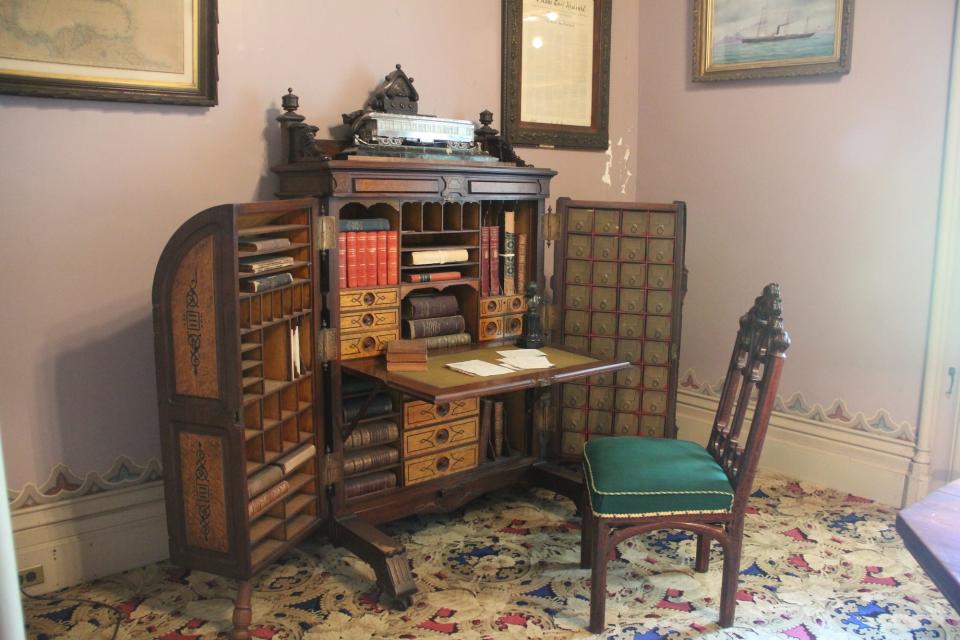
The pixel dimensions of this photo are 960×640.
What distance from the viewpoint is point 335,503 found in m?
2.97

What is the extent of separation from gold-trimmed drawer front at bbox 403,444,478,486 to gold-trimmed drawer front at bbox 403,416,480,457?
0.03m

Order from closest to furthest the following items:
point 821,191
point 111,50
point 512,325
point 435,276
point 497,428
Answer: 1. point 111,50
2. point 435,276
3. point 512,325
4. point 497,428
5. point 821,191

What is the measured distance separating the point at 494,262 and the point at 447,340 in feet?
1.33

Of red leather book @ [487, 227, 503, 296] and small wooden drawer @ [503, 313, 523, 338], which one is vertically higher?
red leather book @ [487, 227, 503, 296]

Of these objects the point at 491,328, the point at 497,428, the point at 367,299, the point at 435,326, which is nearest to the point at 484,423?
the point at 497,428

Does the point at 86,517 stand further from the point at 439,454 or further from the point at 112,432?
the point at 439,454

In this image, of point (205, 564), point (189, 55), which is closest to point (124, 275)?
point (189, 55)

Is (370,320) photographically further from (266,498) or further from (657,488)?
(657,488)

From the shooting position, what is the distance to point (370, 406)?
3.09m

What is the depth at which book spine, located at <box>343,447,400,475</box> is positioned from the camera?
10.0 feet

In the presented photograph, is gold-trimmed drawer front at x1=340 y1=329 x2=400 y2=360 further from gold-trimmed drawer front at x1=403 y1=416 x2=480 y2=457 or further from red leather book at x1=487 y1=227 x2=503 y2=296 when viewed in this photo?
red leather book at x1=487 y1=227 x2=503 y2=296

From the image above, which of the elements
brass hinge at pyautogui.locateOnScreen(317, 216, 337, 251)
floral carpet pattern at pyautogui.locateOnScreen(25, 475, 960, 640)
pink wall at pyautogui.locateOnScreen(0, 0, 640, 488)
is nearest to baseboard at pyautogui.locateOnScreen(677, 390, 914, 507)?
floral carpet pattern at pyautogui.locateOnScreen(25, 475, 960, 640)

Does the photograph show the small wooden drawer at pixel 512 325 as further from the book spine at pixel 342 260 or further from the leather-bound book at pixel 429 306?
the book spine at pixel 342 260

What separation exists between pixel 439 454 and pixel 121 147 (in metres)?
1.65
